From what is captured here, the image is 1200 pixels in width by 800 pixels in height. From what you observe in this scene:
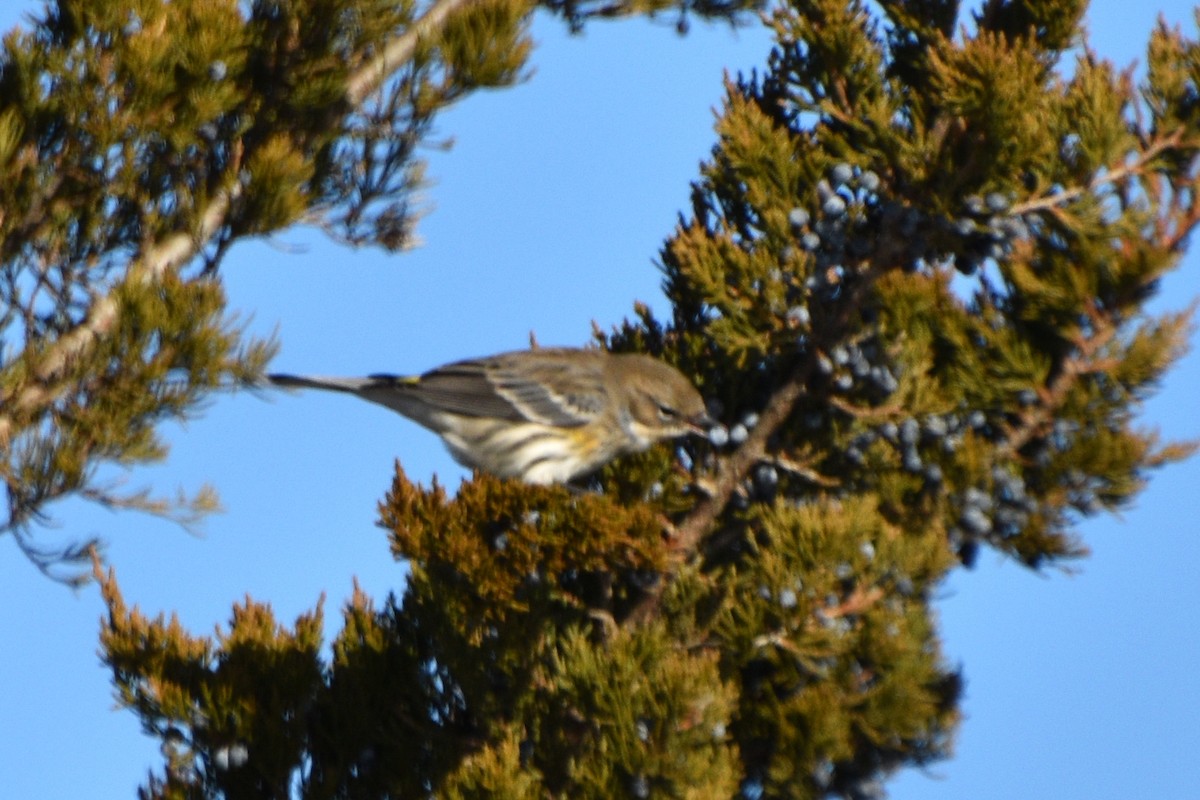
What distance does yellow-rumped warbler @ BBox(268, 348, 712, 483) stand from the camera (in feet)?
15.5

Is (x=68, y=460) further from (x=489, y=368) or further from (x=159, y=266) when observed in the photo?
(x=489, y=368)

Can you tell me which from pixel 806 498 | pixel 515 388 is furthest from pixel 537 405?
pixel 806 498

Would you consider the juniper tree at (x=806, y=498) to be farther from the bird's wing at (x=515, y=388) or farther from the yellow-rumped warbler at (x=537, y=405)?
the bird's wing at (x=515, y=388)

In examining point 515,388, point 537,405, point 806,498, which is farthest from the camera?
point 515,388

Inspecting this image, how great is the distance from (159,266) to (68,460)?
2.49 ft

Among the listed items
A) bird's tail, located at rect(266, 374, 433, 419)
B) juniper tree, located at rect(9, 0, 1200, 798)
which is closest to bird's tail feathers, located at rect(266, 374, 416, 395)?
bird's tail, located at rect(266, 374, 433, 419)

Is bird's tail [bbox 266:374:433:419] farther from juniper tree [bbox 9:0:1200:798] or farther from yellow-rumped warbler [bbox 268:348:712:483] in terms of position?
juniper tree [bbox 9:0:1200:798]

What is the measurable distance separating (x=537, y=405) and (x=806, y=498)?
75.2 inches

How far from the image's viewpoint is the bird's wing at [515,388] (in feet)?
18.8

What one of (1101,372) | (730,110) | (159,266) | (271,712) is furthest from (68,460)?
(1101,372)

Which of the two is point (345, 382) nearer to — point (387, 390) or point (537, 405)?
point (387, 390)

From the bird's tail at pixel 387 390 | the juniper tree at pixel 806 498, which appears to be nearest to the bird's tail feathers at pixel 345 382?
the bird's tail at pixel 387 390

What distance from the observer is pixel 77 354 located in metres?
4.71

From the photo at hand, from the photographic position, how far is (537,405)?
5.86 meters
